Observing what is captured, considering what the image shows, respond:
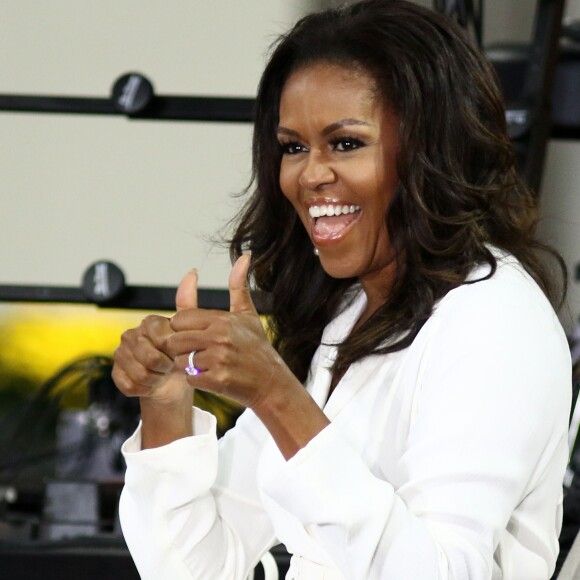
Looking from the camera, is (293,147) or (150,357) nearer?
(150,357)

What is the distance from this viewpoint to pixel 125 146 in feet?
12.2

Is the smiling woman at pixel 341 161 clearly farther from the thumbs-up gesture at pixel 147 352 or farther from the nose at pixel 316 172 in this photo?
the thumbs-up gesture at pixel 147 352

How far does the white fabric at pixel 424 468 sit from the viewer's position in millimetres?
1100

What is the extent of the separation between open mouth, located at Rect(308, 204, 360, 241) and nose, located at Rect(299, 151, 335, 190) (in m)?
0.03

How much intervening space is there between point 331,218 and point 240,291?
8.7 inches

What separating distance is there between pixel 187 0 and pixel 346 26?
2299 mm

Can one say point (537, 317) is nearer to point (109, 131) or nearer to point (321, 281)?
point (321, 281)

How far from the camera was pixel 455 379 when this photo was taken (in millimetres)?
1151

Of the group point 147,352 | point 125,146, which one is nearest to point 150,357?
point 147,352

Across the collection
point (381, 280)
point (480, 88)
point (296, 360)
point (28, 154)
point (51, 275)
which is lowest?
point (51, 275)

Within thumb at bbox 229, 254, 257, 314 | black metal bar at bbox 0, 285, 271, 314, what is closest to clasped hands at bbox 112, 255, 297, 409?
thumb at bbox 229, 254, 257, 314

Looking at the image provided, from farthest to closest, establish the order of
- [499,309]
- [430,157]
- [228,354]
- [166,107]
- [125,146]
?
[125,146]
[166,107]
[430,157]
[499,309]
[228,354]

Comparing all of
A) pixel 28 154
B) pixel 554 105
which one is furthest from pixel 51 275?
pixel 554 105

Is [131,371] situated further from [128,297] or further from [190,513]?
[128,297]
